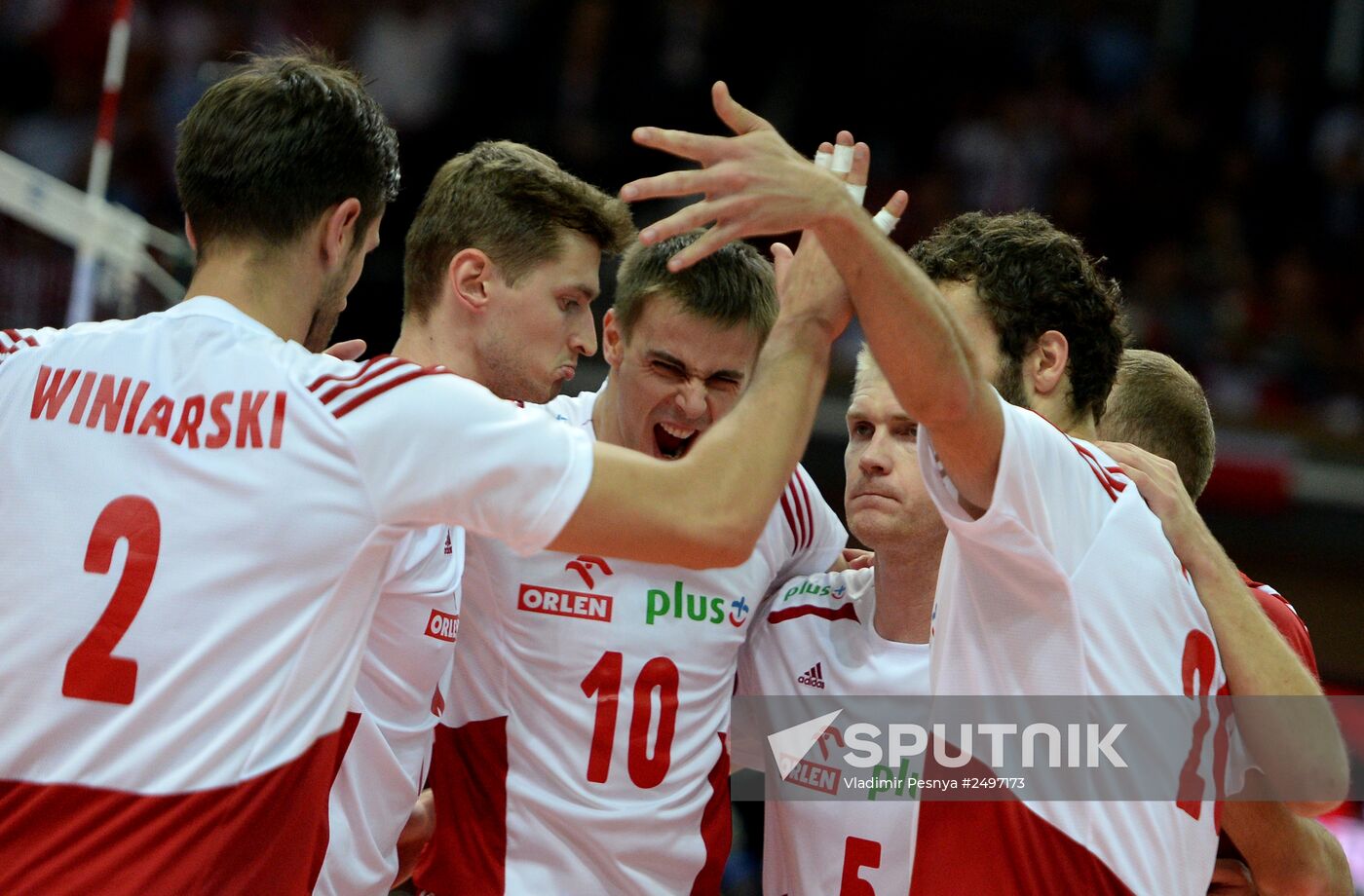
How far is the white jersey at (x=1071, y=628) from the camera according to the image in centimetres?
312

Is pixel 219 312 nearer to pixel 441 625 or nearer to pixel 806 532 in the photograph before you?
pixel 441 625

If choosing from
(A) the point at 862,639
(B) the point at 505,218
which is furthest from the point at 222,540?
(A) the point at 862,639

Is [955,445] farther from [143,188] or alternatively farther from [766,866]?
[143,188]

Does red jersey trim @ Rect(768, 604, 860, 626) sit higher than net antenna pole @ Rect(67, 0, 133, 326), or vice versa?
net antenna pole @ Rect(67, 0, 133, 326)

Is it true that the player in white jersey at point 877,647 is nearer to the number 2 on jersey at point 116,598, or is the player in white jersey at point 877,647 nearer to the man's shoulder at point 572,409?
the man's shoulder at point 572,409

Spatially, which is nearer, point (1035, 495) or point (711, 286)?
point (1035, 495)

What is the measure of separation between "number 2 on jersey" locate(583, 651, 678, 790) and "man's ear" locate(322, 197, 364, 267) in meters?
1.53

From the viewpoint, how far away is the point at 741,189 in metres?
3.04

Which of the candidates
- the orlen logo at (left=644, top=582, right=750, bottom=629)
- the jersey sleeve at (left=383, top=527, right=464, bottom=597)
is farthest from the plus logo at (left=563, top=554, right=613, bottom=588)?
the jersey sleeve at (left=383, top=527, right=464, bottom=597)

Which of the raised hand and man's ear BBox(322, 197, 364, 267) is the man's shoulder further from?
the raised hand

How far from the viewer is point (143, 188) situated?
1149 cm

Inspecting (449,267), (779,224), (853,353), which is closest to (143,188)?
(853,353)

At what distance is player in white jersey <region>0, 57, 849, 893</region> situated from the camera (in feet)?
9.22

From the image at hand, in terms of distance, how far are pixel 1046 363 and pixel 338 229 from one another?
5.74 feet
